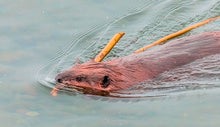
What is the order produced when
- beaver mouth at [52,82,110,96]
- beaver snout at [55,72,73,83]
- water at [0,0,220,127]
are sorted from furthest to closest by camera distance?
1. beaver mouth at [52,82,110,96]
2. beaver snout at [55,72,73,83]
3. water at [0,0,220,127]

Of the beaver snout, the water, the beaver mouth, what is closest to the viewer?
the water

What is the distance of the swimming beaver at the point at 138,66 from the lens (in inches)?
303

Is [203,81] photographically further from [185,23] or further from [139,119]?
[185,23]

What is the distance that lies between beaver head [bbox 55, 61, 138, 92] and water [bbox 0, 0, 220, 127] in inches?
6.5

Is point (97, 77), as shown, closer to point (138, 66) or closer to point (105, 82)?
point (105, 82)

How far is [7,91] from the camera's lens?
8094mm

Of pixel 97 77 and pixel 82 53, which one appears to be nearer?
pixel 97 77

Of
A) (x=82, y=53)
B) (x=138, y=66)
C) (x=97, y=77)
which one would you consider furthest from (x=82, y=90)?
(x=82, y=53)

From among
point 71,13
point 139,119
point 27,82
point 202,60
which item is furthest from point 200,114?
point 71,13

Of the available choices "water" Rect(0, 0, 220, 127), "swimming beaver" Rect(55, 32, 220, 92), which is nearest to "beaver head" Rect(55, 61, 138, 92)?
"swimming beaver" Rect(55, 32, 220, 92)

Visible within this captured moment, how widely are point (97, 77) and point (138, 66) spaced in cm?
64

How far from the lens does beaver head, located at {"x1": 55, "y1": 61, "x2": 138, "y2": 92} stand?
7645mm

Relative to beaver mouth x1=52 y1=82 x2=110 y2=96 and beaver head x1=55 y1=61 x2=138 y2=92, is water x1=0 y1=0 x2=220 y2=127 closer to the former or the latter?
beaver mouth x1=52 y1=82 x2=110 y2=96

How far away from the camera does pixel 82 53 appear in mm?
9602
